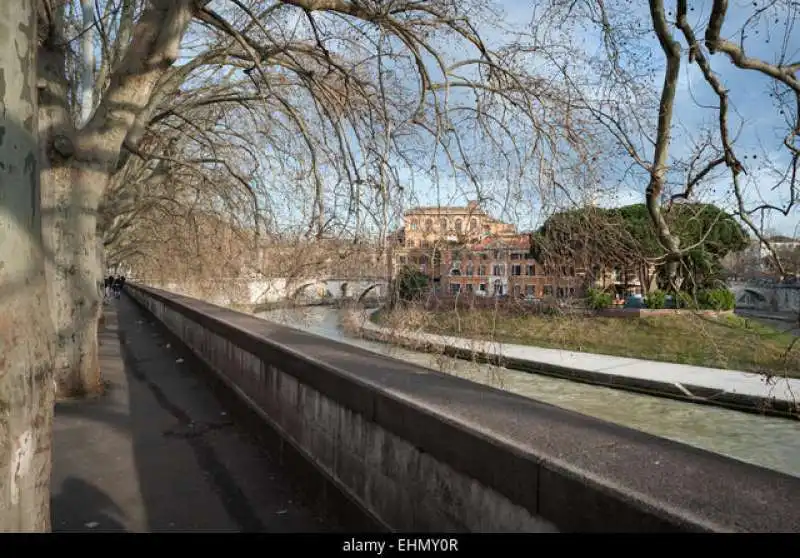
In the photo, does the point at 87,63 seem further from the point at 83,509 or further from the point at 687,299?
the point at 687,299

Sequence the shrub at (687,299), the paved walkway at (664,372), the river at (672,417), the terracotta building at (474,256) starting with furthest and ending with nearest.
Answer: the paved walkway at (664,372), the river at (672,417), the terracotta building at (474,256), the shrub at (687,299)

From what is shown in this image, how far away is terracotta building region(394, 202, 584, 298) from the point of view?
6.50 metres

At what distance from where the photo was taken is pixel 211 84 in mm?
14281

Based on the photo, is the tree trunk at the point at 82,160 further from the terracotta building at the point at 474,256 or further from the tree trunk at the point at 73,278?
the terracotta building at the point at 474,256

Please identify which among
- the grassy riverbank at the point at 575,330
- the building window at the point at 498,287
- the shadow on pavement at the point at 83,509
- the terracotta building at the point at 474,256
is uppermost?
the terracotta building at the point at 474,256

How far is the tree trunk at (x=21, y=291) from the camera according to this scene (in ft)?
7.98

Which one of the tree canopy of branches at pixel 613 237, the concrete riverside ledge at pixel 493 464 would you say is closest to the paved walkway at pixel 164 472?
the concrete riverside ledge at pixel 493 464

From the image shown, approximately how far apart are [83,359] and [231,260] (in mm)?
9508

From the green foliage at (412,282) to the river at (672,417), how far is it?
12.0 feet

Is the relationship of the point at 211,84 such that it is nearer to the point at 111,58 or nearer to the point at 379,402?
the point at 111,58

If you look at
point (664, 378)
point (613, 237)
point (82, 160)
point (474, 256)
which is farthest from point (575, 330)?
point (664, 378)

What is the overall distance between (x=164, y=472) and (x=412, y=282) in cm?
355

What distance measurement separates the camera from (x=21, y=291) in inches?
100

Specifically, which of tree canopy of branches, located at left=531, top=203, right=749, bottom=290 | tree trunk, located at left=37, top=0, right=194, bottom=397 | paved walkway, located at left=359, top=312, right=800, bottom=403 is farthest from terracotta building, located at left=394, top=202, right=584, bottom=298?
paved walkway, located at left=359, top=312, right=800, bottom=403
